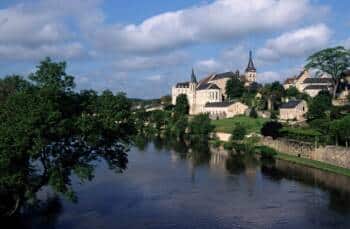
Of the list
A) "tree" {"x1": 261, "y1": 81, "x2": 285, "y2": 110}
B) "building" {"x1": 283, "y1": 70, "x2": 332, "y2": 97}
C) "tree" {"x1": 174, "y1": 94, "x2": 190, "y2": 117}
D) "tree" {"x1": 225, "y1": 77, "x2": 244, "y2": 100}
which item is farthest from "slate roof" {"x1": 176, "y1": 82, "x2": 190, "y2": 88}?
"tree" {"x1": 261, "y1": 81, "x2": 285, "y2": 110}

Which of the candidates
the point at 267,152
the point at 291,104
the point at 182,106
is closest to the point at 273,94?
the point at 291,104

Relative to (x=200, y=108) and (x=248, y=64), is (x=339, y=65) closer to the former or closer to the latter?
(x=200, y=108)

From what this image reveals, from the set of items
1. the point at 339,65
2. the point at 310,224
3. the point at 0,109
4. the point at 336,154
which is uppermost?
the point at 339,65

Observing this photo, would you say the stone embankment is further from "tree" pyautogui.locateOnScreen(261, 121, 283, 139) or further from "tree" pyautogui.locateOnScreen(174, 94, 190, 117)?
"tree" pyautogui.locateOnScreen(174, 94, 190, 117)

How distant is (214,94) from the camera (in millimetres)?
97375

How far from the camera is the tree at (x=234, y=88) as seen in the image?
93981 mm

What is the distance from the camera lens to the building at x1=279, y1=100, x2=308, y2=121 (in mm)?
68319

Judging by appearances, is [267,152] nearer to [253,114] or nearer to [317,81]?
[253,114]

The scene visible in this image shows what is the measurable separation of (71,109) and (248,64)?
92.2 m

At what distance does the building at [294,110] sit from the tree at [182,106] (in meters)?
24.1

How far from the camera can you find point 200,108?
9888cm

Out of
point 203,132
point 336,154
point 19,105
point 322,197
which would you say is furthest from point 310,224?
point 203,132

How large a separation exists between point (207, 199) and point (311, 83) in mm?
63592

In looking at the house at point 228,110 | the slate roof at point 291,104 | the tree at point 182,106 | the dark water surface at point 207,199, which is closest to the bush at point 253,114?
the house at point 228,110
